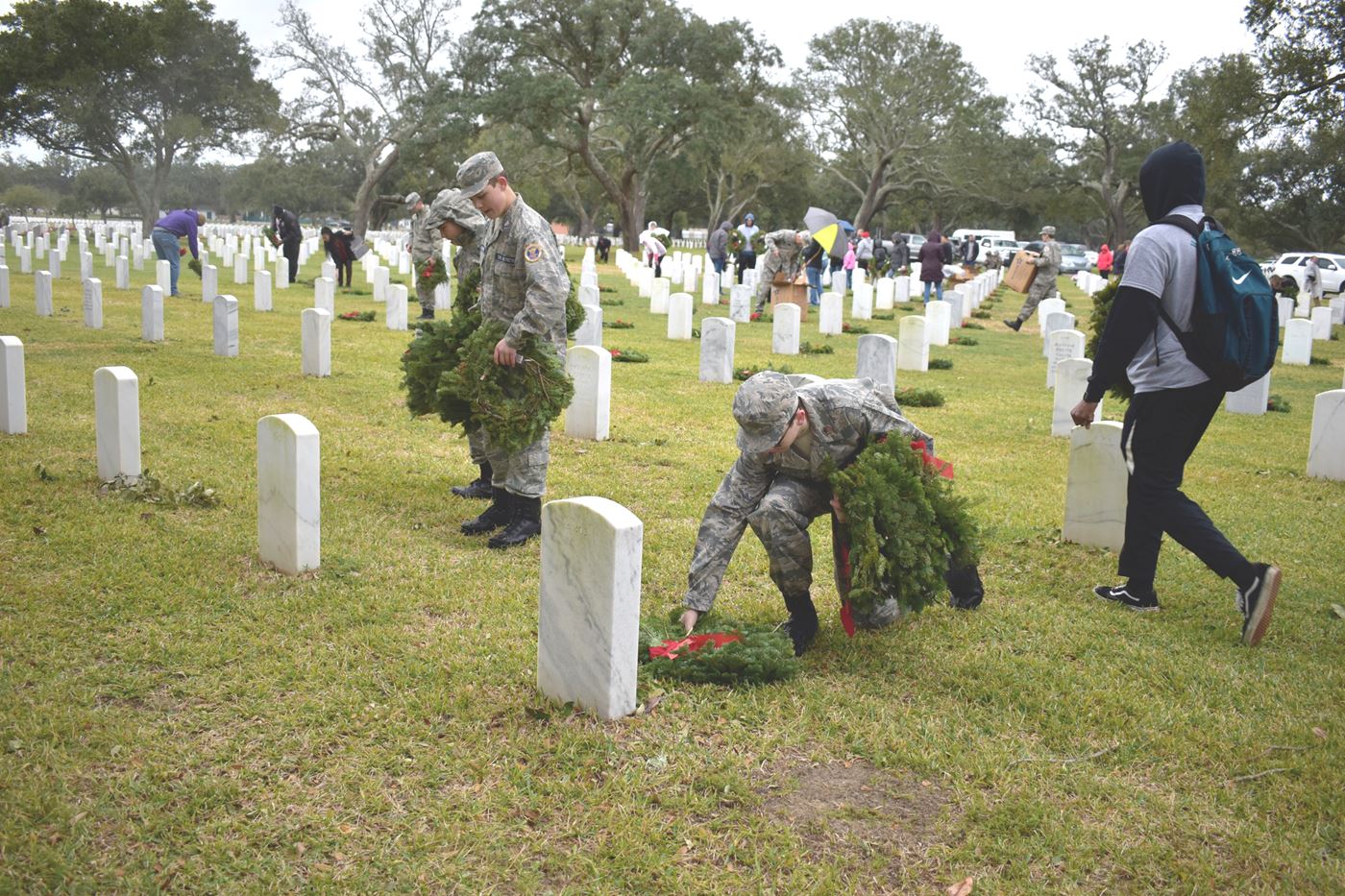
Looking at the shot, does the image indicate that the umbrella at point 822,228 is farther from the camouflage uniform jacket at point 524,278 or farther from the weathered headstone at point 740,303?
the camouflage uniform jacket at point 524,278

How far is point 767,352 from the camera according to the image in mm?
15609

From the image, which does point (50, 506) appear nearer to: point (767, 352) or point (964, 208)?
point (767, 352)

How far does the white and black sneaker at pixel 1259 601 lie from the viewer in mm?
4938

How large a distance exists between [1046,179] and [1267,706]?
54.9 metres

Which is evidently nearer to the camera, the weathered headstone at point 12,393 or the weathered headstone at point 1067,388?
the weathered headstone at point 12,393

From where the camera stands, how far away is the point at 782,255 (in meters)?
19.9

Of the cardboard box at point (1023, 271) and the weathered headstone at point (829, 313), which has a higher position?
the cardboard box at point (1023, 271)

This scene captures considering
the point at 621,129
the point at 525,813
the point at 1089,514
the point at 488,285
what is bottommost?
the point at 525,813

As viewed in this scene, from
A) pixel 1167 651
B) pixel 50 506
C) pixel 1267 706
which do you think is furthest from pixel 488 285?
pixel 1267 706

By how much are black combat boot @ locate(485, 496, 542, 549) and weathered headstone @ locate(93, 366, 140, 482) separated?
2.58m

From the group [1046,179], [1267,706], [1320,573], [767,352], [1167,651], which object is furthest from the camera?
[1046,179]

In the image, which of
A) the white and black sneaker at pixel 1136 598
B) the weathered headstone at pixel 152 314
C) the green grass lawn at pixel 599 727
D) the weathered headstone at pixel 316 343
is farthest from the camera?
the weathered headstone at pixel 152 314

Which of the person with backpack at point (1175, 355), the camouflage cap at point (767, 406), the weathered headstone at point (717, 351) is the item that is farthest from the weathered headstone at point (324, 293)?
the person with backpack at point (1175, 355)

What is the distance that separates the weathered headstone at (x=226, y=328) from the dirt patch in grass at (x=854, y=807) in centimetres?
1117
